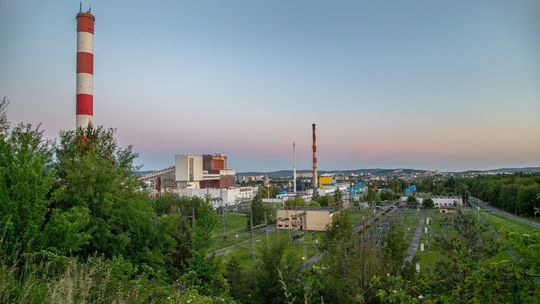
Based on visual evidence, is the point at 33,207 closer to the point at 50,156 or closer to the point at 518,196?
the point at 50,156

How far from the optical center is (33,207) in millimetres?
7402

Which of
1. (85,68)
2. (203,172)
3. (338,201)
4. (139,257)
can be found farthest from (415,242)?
(203,172)

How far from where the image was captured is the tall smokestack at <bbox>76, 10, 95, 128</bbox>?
1036 inches

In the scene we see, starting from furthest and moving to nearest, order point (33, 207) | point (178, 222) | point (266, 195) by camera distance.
→ point (266, 195) → point (178, 222) → point (33, 207)

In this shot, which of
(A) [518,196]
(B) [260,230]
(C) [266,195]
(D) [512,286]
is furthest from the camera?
(C) [266,195]

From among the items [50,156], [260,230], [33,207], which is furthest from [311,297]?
[260,230]

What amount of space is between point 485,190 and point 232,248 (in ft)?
229

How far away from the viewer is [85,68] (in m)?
27.0

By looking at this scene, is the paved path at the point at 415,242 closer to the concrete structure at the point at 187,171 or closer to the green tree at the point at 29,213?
the green tree at the point at 29,213

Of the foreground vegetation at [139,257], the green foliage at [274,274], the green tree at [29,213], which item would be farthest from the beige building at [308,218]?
the green tree at [29,213]

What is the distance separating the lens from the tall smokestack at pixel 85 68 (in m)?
26.3

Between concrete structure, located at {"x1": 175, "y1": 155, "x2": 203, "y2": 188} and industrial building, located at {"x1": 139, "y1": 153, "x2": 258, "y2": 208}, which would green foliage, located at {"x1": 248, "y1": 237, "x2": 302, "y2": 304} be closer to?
industrial building, located at {"x1": 139, "y1": 153, "x2": 258, "y2": 208}

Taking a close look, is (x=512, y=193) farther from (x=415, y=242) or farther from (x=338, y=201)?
(x=415, y=242)

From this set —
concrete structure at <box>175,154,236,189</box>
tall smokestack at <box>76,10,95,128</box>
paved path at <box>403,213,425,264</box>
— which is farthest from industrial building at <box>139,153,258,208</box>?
tall smokestack at <box>76,10,95,128</box>
